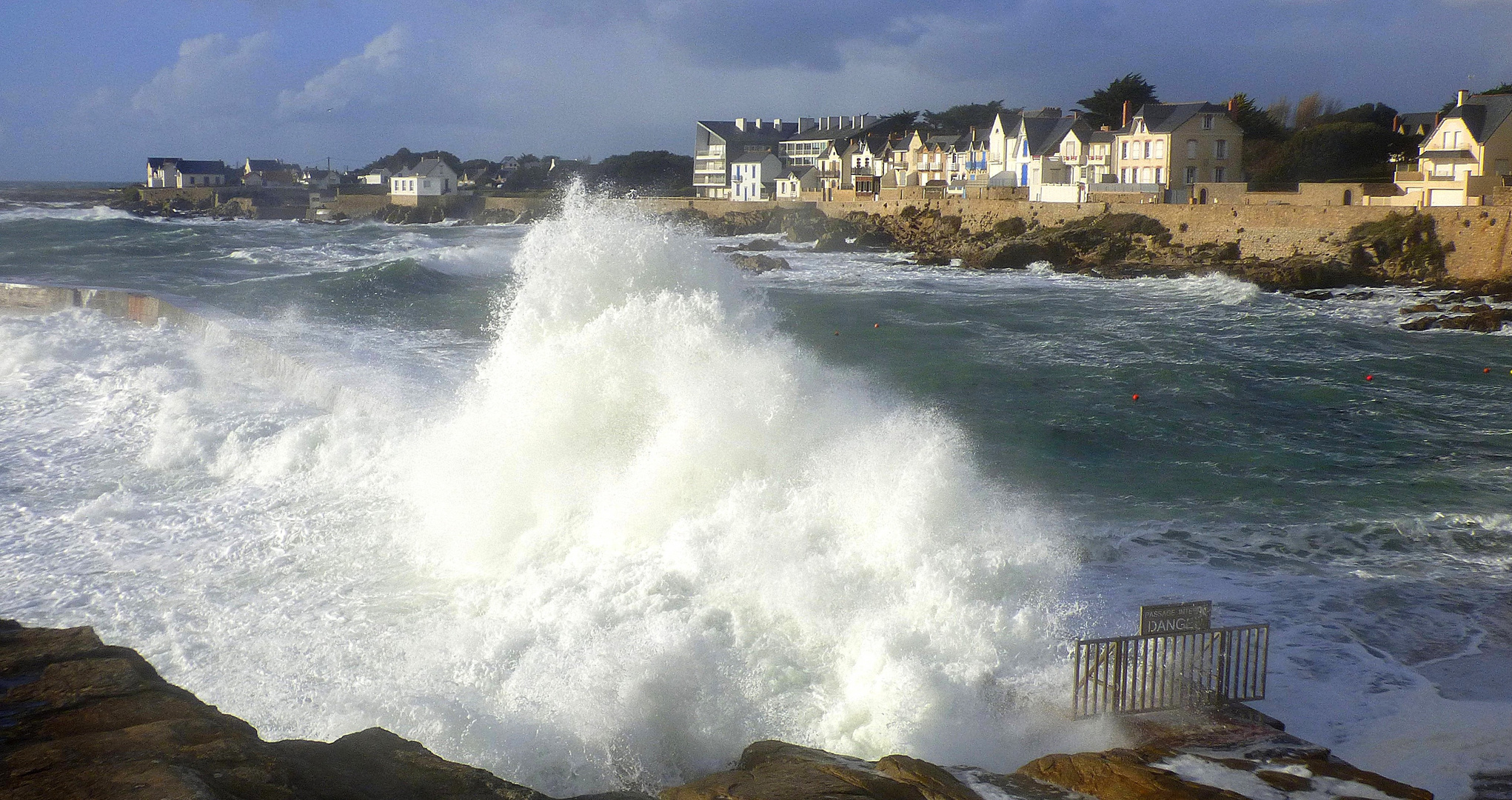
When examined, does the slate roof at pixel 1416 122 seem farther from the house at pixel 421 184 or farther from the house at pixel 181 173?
the house at pixel 181 173

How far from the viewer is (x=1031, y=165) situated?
57562 millimetres

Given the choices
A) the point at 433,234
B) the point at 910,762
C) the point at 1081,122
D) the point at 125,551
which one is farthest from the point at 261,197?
the point at 910,762

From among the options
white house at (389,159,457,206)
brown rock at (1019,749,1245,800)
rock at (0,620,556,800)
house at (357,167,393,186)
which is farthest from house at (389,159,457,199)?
brown rock at (1019,749,1245,800)

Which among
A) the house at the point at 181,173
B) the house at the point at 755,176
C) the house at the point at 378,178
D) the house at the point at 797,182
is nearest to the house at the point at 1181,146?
the house at the point at 797,182

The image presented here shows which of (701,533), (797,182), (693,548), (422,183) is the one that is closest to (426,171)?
(422,183)

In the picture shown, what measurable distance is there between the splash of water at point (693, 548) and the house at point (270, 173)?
102 m

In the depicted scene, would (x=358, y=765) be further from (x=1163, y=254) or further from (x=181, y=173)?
(x=181, y=173)

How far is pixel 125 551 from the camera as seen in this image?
9.80 metres

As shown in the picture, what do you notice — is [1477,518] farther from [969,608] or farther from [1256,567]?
[969,608]

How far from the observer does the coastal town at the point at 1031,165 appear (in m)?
37.4

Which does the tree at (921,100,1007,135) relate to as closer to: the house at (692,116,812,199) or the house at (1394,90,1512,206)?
the house at (692,116,812,199)

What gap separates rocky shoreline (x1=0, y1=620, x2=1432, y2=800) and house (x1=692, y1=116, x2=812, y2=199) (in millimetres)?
81317

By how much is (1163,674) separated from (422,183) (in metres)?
88.1

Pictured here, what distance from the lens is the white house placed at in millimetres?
86019
